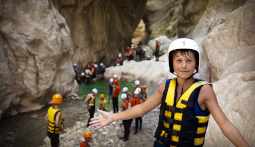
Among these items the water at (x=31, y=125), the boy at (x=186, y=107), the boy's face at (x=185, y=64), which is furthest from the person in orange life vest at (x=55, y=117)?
the boy's face at (x=185, y=64)

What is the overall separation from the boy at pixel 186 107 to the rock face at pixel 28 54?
7.37m

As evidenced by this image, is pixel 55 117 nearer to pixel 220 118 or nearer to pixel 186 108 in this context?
pixel 186 108

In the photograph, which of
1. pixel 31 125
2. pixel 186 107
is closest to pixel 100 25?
pixel 31 125

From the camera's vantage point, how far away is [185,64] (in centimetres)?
174

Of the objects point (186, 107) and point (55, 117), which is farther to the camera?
point (55, 117)

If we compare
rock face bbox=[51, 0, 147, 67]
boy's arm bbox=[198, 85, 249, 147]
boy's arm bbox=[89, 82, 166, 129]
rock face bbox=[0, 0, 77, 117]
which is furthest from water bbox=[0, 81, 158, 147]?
rock face bbox=[51, 0, 147, 67]

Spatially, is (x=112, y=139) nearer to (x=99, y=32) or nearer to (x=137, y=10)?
(x=99, y=32)

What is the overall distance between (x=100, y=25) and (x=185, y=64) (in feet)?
59.4

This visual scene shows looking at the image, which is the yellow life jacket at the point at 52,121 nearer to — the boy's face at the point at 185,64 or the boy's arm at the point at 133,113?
the boy's arm at the point at 133,113

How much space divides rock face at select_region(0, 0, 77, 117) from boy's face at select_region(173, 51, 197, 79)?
296 inches

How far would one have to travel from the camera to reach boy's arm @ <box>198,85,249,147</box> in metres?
1.45

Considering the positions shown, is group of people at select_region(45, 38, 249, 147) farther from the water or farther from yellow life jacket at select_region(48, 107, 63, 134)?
the water

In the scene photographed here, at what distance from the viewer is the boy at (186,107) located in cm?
162

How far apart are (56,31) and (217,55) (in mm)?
7539
